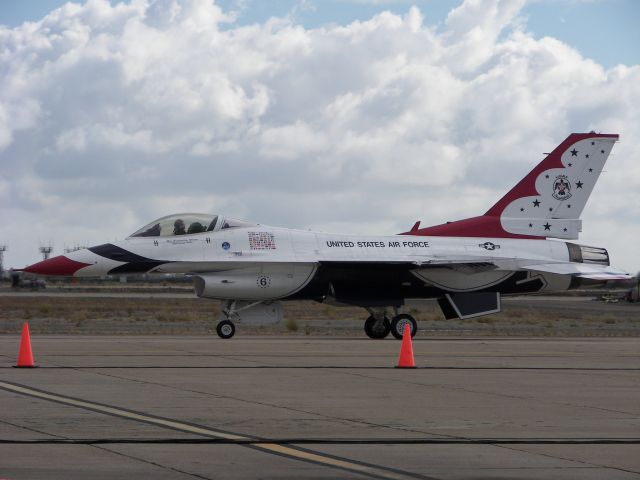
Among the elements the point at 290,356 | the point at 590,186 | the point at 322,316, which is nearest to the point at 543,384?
the point at 290,356

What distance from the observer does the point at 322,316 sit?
45.1 m

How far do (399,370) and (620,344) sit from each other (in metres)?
9.26

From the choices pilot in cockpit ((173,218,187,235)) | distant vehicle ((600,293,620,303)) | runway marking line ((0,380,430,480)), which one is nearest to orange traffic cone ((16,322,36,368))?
runway marking line ((0,380,430,480))

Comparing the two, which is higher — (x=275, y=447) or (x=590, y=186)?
(x=590, y=186)

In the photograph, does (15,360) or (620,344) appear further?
(620,344)

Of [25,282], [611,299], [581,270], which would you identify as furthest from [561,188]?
[25,282]

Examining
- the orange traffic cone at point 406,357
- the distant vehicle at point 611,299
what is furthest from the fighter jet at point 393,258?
the distant vehicle at point 611,299

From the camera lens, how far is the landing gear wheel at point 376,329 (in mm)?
27562

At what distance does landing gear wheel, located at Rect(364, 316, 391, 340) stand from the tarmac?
24.8 feet

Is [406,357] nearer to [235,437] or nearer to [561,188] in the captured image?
[235,437]

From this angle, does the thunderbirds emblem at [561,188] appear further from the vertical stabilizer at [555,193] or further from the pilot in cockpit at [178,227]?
the pilot in cockpit at [178,227]

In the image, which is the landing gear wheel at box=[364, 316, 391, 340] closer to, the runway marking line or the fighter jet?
the fighter jet

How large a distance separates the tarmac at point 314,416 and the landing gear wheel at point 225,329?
525 centimetres

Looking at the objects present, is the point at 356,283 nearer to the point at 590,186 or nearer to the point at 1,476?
the point at 590,186
